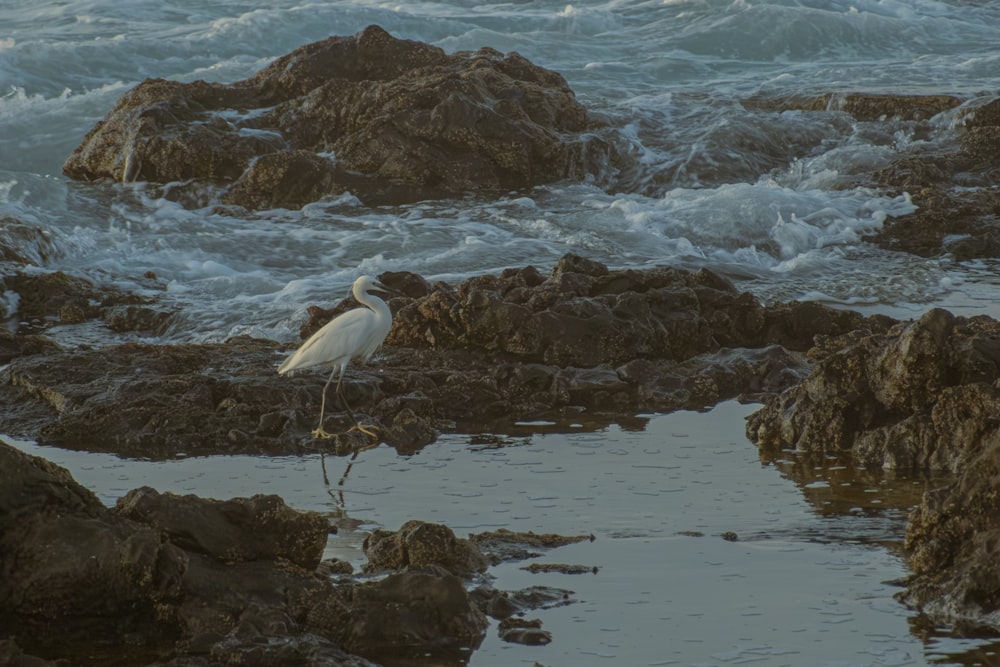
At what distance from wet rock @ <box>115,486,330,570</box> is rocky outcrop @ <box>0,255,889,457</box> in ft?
8.13

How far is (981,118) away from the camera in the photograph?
16.4m

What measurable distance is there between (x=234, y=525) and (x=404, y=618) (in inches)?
29.0

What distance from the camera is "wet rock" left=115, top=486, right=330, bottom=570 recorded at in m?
4.91

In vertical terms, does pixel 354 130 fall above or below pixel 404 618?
above

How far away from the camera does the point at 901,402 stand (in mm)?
7000

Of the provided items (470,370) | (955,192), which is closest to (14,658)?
(470,370)

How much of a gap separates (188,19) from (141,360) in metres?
22.6

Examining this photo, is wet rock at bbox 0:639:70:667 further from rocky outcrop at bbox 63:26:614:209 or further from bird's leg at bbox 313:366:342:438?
rocky outcrop at bbox 63:26:614:209

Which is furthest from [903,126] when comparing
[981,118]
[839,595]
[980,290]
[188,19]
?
[188,19]

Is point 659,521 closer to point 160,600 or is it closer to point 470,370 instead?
point 160,600

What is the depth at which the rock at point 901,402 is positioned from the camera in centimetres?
666

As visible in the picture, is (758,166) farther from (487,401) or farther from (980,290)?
(487,401)

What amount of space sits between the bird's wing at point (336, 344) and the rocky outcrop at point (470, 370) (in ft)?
0.70

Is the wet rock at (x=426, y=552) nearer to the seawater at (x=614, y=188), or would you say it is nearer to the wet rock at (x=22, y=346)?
the wet rock at (x=22, y=346)
